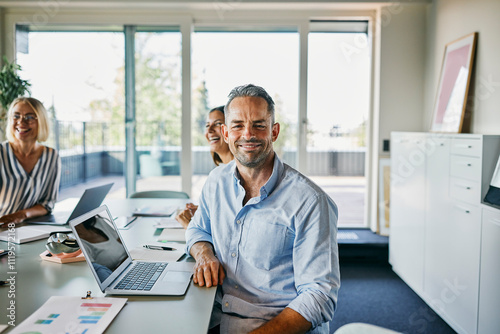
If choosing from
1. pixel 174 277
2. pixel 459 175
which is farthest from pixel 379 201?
pixel 174 277

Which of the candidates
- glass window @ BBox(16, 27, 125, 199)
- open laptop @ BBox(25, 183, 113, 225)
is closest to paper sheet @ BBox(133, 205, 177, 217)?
open laptop @ BBox(25, 183, 113, 225)

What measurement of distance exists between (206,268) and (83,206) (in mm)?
879

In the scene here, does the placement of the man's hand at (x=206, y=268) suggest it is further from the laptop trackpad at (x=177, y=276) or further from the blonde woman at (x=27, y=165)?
the blonde woman at (x=27, y=165)

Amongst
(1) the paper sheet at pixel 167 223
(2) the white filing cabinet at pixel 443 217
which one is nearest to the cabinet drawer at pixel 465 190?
(2) the white filing cabinet at pixel 443 217

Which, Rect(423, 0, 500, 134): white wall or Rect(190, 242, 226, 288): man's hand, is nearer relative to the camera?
Rect(190, 242, 226, 288): man's hand

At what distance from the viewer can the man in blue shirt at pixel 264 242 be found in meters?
1.39

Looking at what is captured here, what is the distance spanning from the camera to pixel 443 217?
9.33 ft

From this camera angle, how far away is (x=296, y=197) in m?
1.50

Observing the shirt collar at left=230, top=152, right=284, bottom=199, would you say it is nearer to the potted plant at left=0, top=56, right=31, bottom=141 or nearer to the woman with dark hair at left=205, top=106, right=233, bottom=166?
the woman with dark hair at left=205, top=106, right=233, bottom=166

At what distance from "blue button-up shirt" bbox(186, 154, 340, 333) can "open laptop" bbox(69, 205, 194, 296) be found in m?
0.18

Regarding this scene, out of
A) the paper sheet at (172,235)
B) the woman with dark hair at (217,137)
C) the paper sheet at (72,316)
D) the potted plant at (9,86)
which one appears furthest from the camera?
the potted plant at (9,86)

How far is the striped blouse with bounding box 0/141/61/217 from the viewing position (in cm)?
250

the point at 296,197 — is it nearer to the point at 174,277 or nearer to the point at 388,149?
the point at 174,277

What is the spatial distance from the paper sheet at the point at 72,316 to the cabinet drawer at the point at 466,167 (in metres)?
2.09
